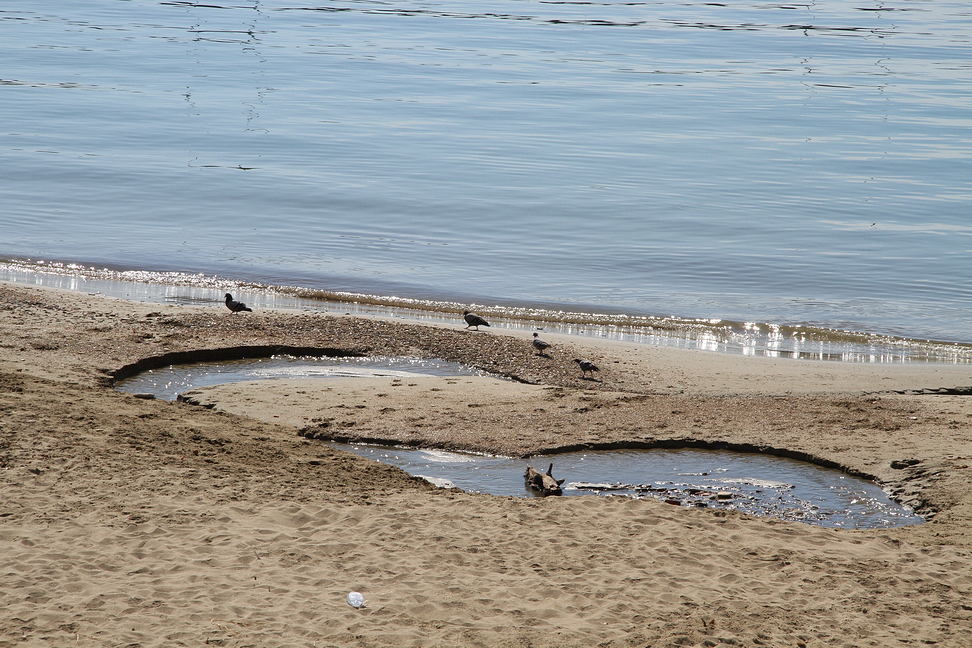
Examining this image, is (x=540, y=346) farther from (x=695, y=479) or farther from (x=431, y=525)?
(x=431, y=525)

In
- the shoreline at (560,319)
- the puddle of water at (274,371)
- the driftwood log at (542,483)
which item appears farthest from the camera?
the shoreline at (560,319)

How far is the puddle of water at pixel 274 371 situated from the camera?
10812mm

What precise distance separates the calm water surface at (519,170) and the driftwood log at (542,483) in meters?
7.90

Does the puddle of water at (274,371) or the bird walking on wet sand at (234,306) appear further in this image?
the bird walking on wet sand at (234,306)

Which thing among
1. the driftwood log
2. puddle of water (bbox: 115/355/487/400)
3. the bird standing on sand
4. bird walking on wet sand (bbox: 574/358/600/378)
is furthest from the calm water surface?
the driftwood log

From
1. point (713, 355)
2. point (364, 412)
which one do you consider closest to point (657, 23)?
point (713, 355)

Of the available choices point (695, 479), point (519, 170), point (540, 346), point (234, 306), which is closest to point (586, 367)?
point (540, 346)

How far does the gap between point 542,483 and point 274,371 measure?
15.4 feet

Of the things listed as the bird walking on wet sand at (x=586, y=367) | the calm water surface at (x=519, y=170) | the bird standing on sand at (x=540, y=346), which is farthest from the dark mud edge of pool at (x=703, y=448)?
the calm water surface at (x=519, y=170)

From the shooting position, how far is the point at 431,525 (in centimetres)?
709

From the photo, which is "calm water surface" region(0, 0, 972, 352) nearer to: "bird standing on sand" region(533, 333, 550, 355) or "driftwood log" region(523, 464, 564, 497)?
"bird standing on sand" region(533, 333, 550, 355)

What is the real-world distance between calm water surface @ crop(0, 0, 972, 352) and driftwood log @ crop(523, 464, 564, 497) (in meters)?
7.90

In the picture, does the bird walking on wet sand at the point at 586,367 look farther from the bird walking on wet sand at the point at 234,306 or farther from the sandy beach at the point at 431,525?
the bird walking on wet sand at the point at 234,306

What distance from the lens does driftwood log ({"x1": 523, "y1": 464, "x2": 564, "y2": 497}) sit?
27.2 ft
